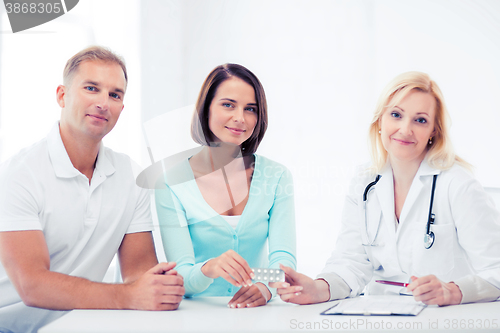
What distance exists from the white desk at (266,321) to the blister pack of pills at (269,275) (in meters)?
0.06

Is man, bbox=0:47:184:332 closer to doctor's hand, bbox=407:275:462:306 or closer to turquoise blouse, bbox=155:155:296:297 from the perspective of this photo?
turquoise blouse, bbox=155:155:296:297

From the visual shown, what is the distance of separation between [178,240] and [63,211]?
30 cm

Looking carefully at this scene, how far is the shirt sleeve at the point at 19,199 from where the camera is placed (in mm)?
879

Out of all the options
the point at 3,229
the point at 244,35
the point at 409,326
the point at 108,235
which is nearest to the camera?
the point at 409,326

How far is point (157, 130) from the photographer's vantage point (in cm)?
116

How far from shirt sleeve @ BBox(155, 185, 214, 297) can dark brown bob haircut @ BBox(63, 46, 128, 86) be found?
1.26ft

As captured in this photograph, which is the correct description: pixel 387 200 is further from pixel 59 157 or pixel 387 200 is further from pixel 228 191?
pixel 59 157

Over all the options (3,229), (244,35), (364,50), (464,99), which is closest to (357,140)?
(364,50)

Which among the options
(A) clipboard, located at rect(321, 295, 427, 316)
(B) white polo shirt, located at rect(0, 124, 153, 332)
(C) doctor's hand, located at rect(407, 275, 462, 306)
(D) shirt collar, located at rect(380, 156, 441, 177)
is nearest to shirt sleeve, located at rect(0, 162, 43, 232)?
(B) white polo shirt, located at rect(0, 124, 153, 332)

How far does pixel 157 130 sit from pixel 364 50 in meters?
0.75

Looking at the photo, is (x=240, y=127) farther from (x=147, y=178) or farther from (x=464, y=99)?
(x=464, y=99)

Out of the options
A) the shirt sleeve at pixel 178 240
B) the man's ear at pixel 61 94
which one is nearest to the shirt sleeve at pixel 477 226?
the shirt sleeve at pixel 178 240

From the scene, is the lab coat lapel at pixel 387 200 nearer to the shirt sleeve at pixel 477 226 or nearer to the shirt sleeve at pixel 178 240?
the shirt sleeve at pixel 477 226

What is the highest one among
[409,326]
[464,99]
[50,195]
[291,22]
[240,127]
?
[291,22]
